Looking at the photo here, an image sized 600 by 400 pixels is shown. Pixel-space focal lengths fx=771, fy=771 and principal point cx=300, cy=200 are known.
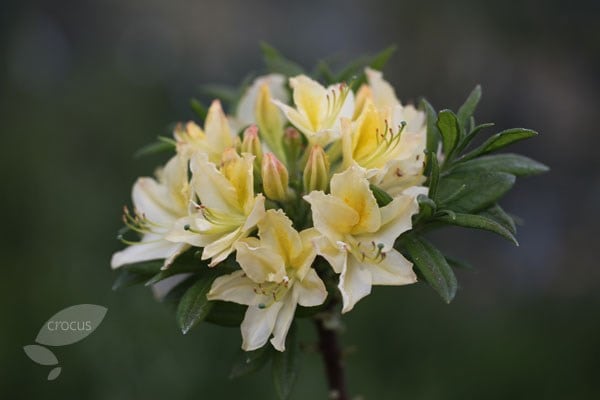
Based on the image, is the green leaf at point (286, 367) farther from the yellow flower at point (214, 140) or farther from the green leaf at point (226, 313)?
the yellow flower at point (214, 140)

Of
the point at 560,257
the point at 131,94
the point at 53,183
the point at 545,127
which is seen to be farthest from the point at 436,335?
the point at 131,94

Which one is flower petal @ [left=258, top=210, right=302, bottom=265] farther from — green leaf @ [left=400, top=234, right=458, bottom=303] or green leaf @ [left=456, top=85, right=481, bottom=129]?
green leaf @ [left=456, top=85, right=481, bottom=129]

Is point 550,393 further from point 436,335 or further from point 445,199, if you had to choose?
point 445,199

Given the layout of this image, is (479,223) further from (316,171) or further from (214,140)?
(214,140)

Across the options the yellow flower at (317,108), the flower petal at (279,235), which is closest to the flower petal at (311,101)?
the yellow flower at (317,108)
